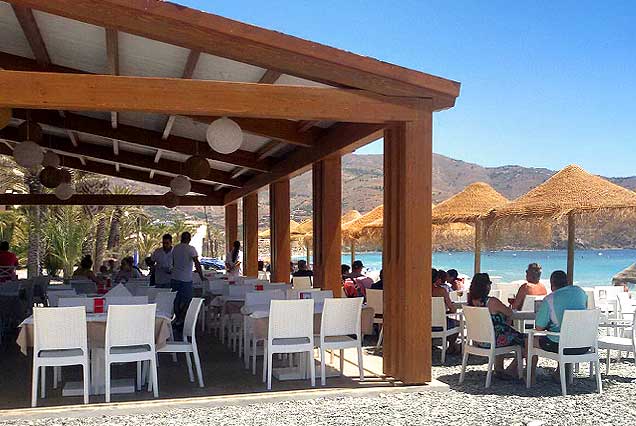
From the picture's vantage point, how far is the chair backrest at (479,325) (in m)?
6.66

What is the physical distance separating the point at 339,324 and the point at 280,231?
21.1ft

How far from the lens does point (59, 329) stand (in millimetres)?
5848

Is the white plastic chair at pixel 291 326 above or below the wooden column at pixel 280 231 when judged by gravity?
below

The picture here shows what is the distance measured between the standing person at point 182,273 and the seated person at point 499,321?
4.07 m

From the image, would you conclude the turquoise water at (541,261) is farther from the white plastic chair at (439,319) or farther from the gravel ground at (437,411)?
the gravel ground at (437,411)

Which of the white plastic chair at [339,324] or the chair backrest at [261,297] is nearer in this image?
the white plastic chair at [339,324]

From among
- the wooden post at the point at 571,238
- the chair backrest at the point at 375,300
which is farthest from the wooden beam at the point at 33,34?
the wooden post at the point at 571,238

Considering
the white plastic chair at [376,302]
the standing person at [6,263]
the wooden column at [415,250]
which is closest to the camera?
the wooden column at [415,250]

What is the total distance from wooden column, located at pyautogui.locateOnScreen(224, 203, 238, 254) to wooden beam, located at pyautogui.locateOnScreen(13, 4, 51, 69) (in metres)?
9.56

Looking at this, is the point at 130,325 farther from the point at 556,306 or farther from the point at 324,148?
the point at 324,148

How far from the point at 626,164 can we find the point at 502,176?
50.4ft

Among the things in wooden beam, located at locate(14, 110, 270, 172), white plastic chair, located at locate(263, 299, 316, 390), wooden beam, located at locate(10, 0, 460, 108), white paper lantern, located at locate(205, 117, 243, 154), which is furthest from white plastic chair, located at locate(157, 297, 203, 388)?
wooden beam, located at locate(14, 110, 270, 172)

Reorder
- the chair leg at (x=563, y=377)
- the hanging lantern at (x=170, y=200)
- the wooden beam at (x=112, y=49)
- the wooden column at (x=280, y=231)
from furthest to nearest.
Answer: the hanging lantern at (x=170, y=200) < the wooden column at (x=280, y=231) < the wooden beam at (x=112, y=49) < the chair leg at (x=563, y=377)

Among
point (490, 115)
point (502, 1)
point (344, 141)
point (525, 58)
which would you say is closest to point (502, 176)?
point (490, 115)
